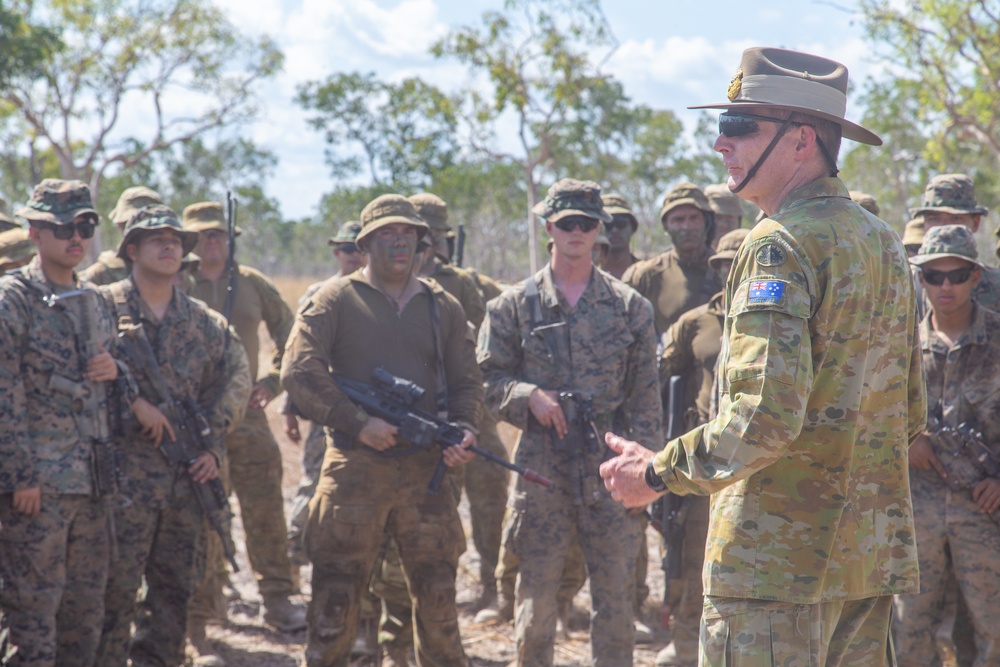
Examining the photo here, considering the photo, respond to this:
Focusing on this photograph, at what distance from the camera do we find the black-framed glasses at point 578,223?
555 cm

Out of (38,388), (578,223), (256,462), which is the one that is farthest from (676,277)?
(38,388)

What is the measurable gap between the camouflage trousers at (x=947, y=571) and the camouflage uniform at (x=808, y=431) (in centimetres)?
233

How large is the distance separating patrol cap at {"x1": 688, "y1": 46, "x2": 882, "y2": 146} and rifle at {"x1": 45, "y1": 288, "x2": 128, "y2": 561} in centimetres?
331

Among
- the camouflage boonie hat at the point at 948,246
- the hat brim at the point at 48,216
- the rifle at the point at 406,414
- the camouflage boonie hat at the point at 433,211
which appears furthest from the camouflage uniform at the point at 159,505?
the camouflage boonie hat at the point at 948,246

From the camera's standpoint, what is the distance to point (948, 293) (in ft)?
17.8

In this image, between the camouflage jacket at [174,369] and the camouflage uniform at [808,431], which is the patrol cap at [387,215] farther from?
the camouflage uniform at [808,431]

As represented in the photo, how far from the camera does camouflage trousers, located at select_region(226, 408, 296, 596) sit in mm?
7355

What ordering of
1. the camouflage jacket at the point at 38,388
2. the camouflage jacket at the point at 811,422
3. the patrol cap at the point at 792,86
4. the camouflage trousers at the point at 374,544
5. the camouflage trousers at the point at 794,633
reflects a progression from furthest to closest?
1. the camouflage trousers at the point at 374,544
2. the camouflage jacket at the point at 38,388
3. the patrol cap at the point at 792,86
4. the camouflage trousers at the point at 794,633
5. the camouflage jacket at the point at 811,422

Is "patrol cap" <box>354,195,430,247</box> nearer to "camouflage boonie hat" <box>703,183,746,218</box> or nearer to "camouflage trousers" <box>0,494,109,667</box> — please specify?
"camouflage trousers" <box>0,494,109,667</box>

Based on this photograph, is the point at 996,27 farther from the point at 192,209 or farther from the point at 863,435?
the point at 863,435

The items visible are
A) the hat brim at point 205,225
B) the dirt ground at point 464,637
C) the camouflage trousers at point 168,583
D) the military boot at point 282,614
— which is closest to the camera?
the camouflage trousers at point 168,583

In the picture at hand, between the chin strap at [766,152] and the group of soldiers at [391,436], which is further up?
the chin strap at [766,152]

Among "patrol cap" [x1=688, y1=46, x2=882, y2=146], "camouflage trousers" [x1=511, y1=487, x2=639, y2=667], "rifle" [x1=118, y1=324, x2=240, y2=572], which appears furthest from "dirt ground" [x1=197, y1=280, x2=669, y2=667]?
"patrol cap" [x1=688, y1=46, x2=882, y2=146]

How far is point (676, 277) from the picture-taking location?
743 cm
